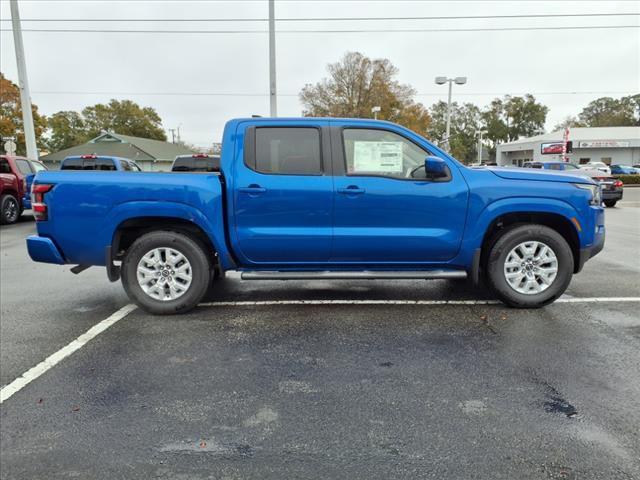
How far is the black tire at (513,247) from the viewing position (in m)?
4.64

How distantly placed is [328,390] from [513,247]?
2.66 meters

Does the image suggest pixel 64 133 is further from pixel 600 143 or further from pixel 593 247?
pixel 593 247

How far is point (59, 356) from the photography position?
3.71 m

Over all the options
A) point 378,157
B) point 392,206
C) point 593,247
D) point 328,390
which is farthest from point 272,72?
point 328,390

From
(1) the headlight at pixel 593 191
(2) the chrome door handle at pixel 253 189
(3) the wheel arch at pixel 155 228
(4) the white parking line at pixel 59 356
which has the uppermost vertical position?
(2) the chrome door handle at pixel 253 189

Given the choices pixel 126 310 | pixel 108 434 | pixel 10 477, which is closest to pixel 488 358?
pixel 108 434

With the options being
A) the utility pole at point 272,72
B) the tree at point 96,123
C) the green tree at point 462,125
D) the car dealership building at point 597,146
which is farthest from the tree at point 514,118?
the utility pole at point 272,72

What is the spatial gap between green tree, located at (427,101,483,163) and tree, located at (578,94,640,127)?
20844 millimetres

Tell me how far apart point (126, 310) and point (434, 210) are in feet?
11.3

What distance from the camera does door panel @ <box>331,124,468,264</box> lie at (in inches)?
179

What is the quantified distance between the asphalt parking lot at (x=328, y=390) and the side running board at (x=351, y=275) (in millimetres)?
404

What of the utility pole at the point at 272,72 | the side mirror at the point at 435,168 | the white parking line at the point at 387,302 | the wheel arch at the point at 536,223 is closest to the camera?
the side mirror at the point at 435,168

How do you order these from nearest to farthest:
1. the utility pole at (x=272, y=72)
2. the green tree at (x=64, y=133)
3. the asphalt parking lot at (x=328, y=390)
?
the asphalt parking lot at (x=328, y=390)
the utility pole at (x=272, y=72)
the green tree at (x=64, y=133)

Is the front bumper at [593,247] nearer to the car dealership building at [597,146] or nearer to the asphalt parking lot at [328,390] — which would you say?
the asphalt parking lot at [328,390]
